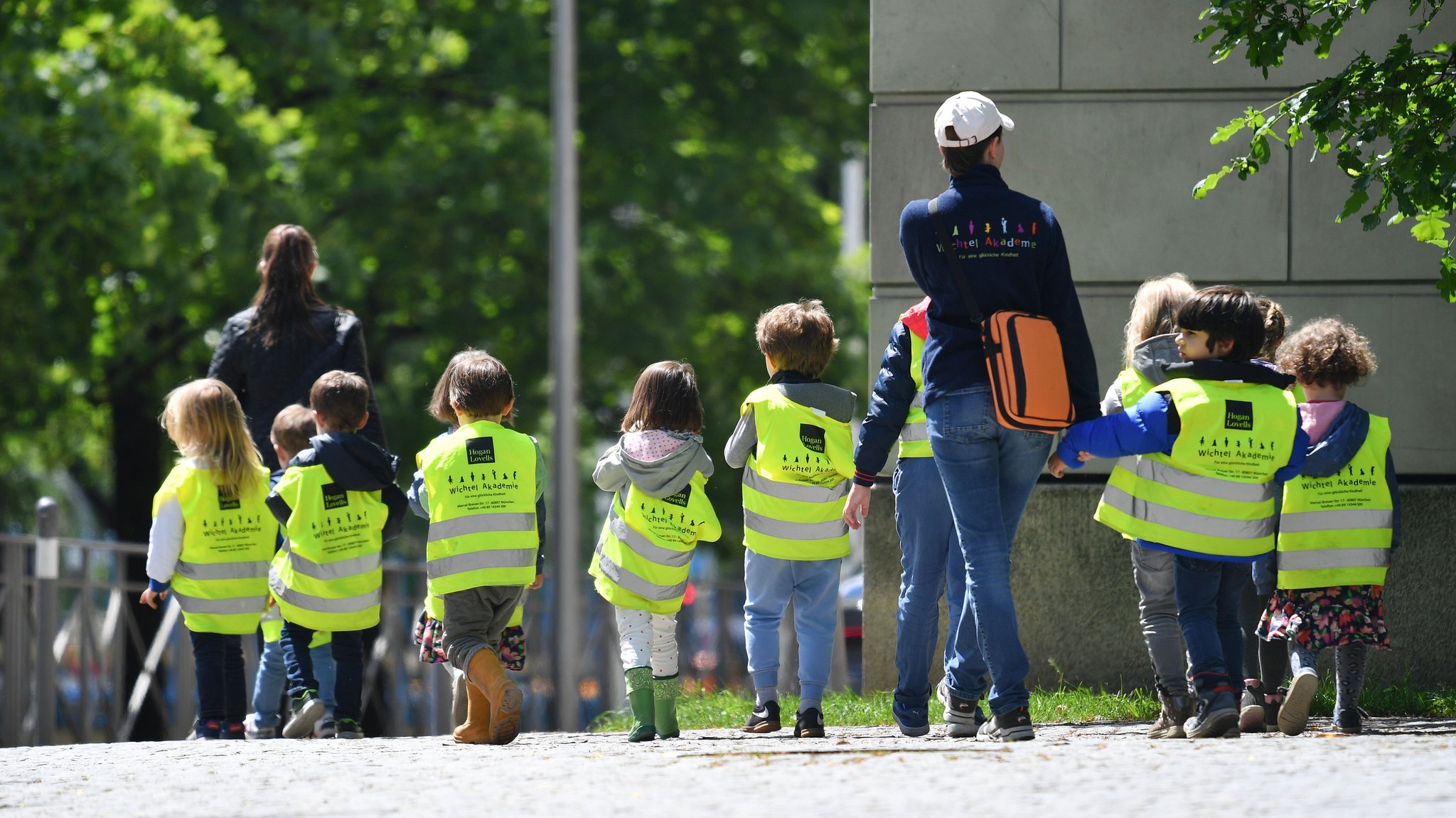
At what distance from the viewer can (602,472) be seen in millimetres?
6395

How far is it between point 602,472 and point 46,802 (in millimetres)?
2096

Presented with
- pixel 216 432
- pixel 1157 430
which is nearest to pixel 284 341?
pixel 216 432

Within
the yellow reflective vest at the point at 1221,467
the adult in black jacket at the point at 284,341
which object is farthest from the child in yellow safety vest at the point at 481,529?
the yellow reflective vest at the point at 1221,467

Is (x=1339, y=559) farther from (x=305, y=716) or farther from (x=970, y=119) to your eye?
(x=305, y=716)

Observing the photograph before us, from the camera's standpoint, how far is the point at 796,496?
631 centimetres

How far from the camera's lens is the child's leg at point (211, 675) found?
740 cm

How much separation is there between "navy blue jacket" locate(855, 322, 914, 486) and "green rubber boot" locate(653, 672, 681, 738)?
44.0 inches

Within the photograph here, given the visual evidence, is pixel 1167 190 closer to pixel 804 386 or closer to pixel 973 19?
pixel 973 19

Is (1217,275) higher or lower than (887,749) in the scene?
higher

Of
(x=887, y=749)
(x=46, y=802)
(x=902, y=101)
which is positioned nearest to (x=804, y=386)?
(x=887, y=749)

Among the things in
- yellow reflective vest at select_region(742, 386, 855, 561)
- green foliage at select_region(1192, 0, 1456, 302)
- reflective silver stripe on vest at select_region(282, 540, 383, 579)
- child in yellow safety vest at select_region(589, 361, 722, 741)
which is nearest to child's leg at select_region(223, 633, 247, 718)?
reflective silver stripe on vest at select_region(282, 540, 383, 579)

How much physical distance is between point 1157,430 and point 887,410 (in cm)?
82

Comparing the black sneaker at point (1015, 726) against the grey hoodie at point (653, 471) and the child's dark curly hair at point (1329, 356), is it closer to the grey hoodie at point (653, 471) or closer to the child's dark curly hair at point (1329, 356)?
the grey hoodie at point (653, 471)

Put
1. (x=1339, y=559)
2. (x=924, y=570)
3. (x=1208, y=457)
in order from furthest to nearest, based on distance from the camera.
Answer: (x=1339, y=559) < (x=924, y=570) < (x=1208, y=457)
